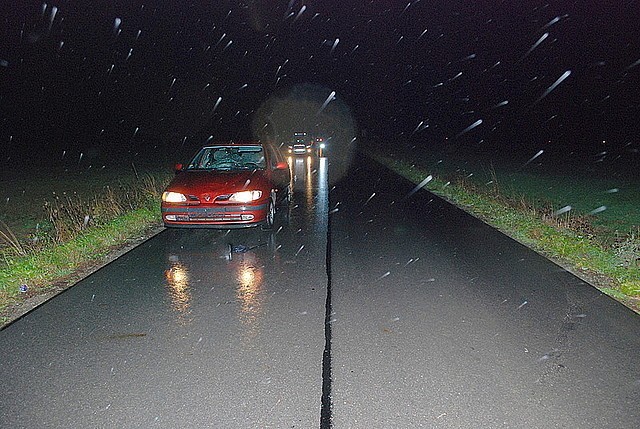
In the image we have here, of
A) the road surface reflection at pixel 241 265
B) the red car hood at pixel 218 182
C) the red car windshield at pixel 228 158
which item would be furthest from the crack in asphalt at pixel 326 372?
the red car windshield at pixel 228 158

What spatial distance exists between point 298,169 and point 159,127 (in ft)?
145

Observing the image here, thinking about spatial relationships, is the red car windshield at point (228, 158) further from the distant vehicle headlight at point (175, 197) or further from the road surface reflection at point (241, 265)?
the distant vehicle headlight at point (175, 197)

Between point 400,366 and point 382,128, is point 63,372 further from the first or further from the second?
point 382,128

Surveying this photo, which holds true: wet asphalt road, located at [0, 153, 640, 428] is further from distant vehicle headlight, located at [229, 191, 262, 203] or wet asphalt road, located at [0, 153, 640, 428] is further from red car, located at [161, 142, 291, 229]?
distant vehicle headlight, located at [229, 191, 262, 203]

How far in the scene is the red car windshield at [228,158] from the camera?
11.6 meters

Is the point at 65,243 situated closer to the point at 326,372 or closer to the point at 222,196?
the point at 222,196

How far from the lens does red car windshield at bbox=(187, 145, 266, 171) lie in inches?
459

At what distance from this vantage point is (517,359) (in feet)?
16.5

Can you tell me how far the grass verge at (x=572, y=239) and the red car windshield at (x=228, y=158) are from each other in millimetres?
4913

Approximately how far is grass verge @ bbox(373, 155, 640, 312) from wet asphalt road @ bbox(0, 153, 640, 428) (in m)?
0.39

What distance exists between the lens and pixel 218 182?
10.4 m

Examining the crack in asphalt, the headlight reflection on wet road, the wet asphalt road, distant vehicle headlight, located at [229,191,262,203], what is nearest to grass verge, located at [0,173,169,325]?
the wet asphalt road

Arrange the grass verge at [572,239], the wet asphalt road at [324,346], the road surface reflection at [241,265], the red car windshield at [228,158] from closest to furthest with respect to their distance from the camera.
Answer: the wet asphalt road at [324,346], the road surface reflection at [241,265], the grass verge at [572,239], the red car windshield at [228,158]

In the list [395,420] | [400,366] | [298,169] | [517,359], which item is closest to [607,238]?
[517,359]
